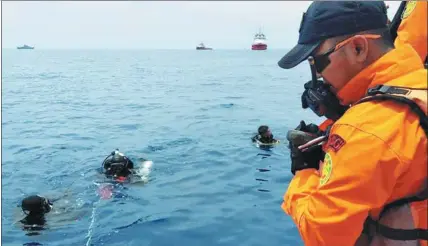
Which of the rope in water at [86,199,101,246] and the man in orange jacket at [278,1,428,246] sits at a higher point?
the man in orange jacket at [278,1,428,246]

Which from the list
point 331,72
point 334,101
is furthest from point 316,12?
point 334,101

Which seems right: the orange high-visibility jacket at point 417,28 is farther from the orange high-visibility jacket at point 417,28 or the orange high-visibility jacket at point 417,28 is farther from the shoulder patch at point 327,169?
the shoulder patch at point 327,169

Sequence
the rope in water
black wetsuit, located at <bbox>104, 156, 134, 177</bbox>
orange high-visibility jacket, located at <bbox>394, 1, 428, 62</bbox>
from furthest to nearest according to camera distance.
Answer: black wetsuit, located at <bbox>104, 156, 134, 177</bbox> < the rope in water < orange high-visibility jacket, located at <bbox>394, 1, 428, 62</bbox>

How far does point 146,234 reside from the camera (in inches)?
290

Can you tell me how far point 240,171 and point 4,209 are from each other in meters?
5.26

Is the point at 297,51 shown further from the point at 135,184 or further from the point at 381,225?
the point at 135,184

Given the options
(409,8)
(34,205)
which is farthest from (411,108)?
(34,205)

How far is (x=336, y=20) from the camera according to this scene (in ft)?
Result: 6.57

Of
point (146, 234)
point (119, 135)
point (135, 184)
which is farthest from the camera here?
point (119, 135)

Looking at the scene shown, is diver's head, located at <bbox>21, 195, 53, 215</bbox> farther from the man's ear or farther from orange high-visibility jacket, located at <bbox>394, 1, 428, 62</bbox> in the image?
the man's ear

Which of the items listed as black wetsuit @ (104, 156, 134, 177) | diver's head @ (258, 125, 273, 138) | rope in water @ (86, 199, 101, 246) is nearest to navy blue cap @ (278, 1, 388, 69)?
rope in water @ (86, 199, 101, 246)

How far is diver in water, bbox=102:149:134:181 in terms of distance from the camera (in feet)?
32.3

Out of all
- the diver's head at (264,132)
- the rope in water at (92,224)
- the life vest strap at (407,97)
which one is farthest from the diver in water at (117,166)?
the life vest strap at (407,97)

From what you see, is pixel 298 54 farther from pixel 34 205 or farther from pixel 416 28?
pixel 34 205
